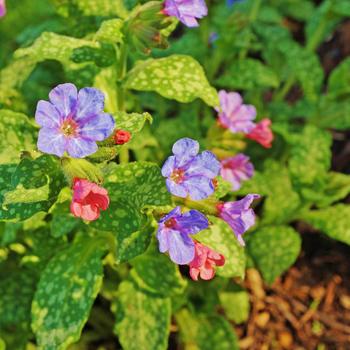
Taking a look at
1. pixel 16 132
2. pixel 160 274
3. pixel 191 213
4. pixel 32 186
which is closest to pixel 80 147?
pixel 32 186

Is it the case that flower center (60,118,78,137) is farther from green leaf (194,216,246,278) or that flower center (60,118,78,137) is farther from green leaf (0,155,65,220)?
green leaf (194,216,246,278)

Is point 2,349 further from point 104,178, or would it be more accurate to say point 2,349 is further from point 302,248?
point 302,248

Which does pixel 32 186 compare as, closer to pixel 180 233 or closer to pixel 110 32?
pixel 180 233

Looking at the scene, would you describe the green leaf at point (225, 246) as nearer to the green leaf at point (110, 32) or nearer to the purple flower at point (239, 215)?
the purple flower at point (239, 215)

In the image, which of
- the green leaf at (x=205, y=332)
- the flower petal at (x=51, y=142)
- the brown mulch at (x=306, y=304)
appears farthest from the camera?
the brown mulch at (x=306, y=304)

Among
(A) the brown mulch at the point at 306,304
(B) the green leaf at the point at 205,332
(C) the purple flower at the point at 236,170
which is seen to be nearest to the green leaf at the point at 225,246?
(C) the purple flower at the point at 236,170

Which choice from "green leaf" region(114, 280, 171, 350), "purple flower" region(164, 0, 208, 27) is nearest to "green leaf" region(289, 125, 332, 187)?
"green leaf" region(114, 280, 171, 350)
